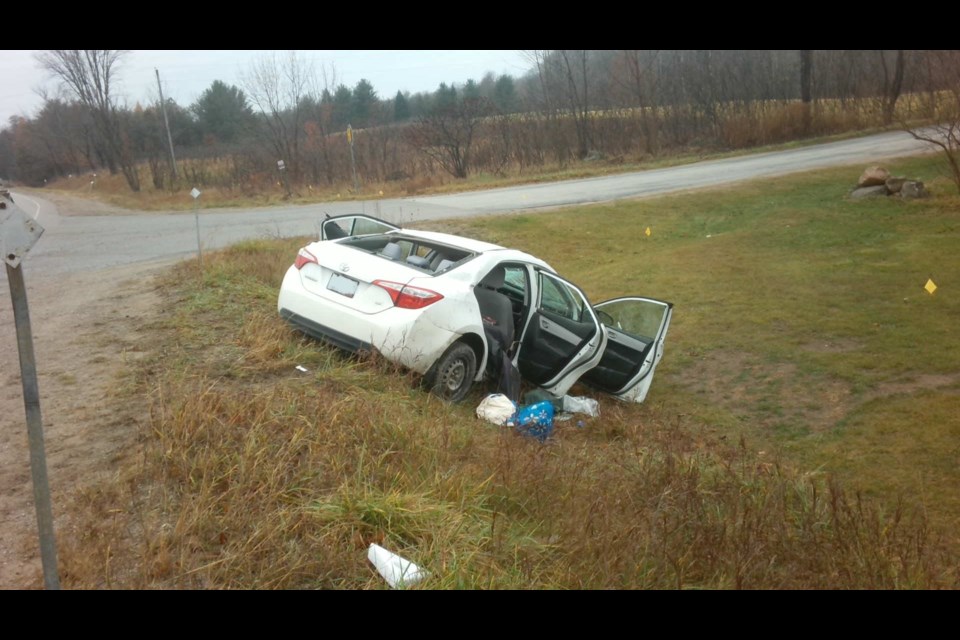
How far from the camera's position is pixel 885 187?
20922 mm

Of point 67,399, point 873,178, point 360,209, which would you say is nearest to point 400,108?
point 360,209

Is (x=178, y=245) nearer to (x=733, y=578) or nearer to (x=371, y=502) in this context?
(x=371, y=502)

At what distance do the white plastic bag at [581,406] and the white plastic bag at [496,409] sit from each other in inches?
50.4

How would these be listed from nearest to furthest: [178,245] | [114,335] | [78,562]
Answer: [78,562] < [114,335] < [178,245]

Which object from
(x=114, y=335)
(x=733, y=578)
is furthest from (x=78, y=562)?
(x=114, y=335)

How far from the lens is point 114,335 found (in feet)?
28.2

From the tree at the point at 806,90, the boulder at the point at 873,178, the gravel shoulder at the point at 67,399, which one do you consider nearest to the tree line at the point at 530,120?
the tree at the point at 806,90

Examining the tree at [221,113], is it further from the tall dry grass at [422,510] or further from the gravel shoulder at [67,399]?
the tall dry grass at [422,510]

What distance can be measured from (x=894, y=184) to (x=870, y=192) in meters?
0.59

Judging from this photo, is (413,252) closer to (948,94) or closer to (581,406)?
(581,406)

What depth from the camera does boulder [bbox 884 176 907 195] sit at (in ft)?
68.0

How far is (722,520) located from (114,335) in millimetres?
6556

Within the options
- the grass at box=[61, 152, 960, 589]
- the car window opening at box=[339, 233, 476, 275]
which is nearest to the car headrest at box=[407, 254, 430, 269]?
the car window opening at box=[339, 233, 476, 275]

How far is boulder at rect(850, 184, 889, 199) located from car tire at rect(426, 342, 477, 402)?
55.5ft
